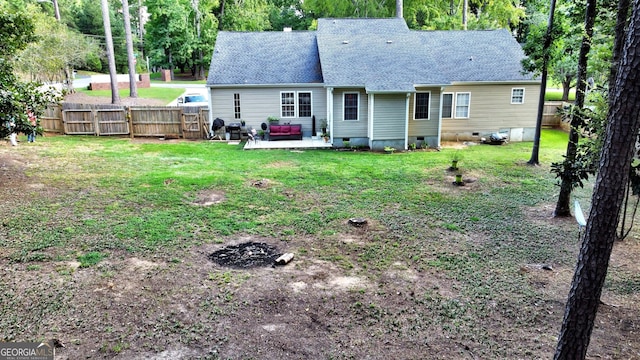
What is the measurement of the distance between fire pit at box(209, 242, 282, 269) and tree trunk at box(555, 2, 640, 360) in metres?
4.62

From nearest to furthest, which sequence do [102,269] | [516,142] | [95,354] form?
1. [95,354]
2. [102,269]
3. [516,142]

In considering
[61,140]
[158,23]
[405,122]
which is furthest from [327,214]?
[158,23]

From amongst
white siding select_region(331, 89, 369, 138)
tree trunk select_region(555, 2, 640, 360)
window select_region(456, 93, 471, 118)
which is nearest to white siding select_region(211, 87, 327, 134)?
white siding select_region(331, 89, 369, 138)

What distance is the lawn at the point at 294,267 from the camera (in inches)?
207

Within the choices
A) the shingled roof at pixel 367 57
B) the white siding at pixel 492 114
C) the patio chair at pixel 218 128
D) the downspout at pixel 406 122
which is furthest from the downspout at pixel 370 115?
the patio chair at pixel 218 128

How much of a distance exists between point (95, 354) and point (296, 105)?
15.6 m

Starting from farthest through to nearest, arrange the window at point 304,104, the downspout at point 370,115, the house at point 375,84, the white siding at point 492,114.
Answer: the white siding at point 492,114 < the window at point 304,104 < the house at point 375,84 < the downspout at point 370,115

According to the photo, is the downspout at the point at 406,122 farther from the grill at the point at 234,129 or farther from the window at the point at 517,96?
the grill at the point at 234,129

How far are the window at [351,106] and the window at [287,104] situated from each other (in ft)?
8.36

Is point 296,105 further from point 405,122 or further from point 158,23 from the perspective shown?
point 158,23

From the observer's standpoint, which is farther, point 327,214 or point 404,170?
point 404,170

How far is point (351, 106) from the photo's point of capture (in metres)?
18.3

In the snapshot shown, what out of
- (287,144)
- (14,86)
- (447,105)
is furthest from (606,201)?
(447,105)

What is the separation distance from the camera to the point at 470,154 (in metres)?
17.2
